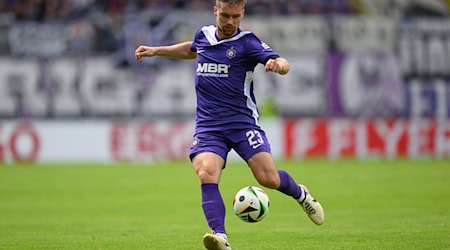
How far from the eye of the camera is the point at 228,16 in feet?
28.0

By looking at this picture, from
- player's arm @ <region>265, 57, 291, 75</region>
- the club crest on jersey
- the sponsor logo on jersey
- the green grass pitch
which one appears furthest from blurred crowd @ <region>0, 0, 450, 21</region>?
player's arm @ <region>265, 57, 291, 75</region>

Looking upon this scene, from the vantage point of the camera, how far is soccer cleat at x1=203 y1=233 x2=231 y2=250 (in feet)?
25.7

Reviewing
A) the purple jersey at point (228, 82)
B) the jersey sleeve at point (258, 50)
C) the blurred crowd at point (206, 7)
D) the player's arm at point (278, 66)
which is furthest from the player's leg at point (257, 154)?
the blurred crowd at point (206, 7)

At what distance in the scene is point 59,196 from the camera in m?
17.1

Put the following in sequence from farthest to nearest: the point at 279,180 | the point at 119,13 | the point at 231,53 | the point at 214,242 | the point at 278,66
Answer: the point at 119,13 < the point at 279,180 < the point at 231,53 < the point at 278,66 < the point at 214,242

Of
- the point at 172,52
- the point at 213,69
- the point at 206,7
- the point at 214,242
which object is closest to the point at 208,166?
the point at 214,242

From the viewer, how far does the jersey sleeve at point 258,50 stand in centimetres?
856

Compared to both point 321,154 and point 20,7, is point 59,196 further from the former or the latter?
point 20,7

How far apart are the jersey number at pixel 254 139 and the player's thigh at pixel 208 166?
1.14ft

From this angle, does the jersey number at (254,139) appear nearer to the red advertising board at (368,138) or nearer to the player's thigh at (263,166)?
the player's thigh at (263,166)

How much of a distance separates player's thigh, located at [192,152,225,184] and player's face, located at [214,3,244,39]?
1178 mm

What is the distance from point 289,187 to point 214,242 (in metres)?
1.55

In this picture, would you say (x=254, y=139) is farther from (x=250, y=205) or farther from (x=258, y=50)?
(x=258, y=50)

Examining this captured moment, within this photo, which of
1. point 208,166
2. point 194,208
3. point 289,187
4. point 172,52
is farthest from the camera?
point 194,208
